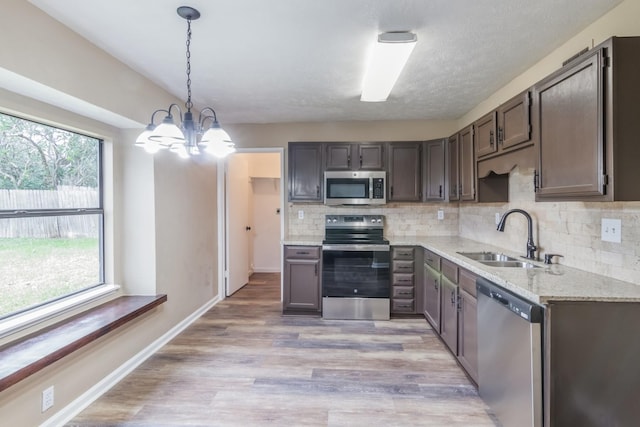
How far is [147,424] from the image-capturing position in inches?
74.9

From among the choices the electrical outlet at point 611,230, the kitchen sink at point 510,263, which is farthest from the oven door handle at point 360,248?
the electrical outlet at point 611,230

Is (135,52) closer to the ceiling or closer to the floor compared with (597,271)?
closer to the ceiling

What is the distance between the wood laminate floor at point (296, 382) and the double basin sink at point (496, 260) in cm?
90

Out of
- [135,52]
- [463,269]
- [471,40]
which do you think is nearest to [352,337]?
[463,269]

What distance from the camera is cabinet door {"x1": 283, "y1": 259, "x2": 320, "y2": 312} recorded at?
144 inches

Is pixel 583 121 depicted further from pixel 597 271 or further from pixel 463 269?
pixel 463 269

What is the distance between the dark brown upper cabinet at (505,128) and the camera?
205 centimetres

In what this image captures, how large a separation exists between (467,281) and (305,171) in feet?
7.66

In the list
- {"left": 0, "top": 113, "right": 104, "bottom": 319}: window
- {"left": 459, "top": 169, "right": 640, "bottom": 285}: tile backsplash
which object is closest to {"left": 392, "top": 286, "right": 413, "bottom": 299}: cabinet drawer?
{"left": 459, "top": 169, "right": 640, "bottom": 285}: tile backsplash

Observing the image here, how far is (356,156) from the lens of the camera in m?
3.91

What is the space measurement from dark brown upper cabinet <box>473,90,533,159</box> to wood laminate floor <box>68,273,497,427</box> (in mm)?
1799

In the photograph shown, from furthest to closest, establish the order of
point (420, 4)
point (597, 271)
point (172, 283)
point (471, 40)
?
point (172, 283), point (471, 40), point (597, 271), point (420, 4)

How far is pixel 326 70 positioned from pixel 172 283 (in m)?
2.50

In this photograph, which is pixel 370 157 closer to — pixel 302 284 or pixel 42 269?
pixel 302 284
